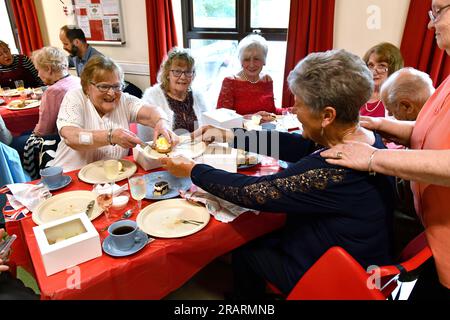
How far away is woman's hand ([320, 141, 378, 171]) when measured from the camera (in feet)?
3.60

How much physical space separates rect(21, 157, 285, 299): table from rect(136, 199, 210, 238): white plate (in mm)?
29

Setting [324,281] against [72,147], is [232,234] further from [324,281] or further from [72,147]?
[72,147]

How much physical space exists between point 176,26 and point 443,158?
3835 mm

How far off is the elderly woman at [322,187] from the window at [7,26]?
5.58 m

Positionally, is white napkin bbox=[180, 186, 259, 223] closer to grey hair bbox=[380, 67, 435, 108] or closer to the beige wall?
grey hair bbox=[380, 67, 435, 108]

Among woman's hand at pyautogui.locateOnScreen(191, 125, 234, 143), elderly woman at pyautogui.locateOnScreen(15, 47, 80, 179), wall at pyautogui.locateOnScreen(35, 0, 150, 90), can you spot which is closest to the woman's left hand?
woman's hand at pyautogui.locateOnScreen(191, 125, 234, 143)

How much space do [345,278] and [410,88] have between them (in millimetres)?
1162

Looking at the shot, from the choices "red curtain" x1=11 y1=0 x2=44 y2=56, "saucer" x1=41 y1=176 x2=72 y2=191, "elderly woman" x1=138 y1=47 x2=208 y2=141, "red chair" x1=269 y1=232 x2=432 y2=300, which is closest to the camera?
"red chair" x1=269 y1=232 x2=432 y2=300

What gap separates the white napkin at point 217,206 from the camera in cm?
132

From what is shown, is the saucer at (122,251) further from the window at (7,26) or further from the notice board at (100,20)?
the window at (7,26)

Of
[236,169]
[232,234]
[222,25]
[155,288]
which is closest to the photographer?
[155,288]

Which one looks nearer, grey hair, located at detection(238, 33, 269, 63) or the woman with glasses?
the woman with glasses
